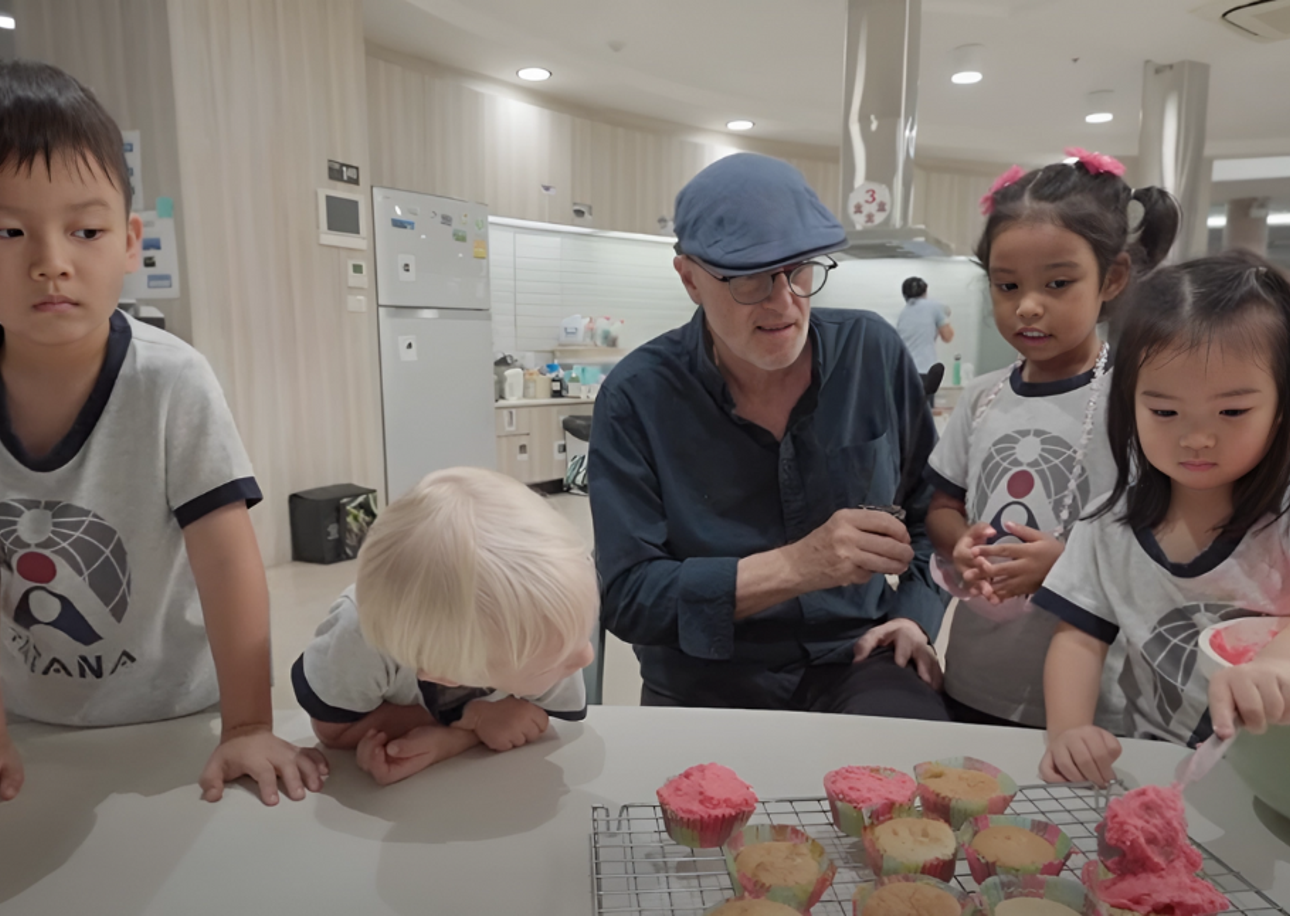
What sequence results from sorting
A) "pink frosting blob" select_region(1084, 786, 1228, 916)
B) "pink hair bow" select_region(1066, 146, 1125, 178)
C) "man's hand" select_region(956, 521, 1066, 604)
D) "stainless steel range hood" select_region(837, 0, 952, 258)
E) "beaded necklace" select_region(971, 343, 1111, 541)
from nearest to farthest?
"pink frosting blob" select_region(1084, 786, 1228, 916), "man's hand" select_region(956, 521, 1066, 604), "beaded necklace" select_region(971, 343, 1111, 541), "pink hair bow" select_region(1066, 146, 1125, 178), "stainless steel range hood" select_region(837, 0, 952, 258)

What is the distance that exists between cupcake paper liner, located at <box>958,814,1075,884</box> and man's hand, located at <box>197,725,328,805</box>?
2.12 feet

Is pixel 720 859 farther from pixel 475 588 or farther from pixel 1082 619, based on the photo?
pixel 1082 619

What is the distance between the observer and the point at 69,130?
33.5 inches

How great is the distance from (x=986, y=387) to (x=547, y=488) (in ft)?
16.7

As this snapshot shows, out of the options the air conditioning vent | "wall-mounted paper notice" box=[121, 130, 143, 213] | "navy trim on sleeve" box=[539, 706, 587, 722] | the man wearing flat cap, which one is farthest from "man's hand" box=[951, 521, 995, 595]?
the air conditioning vent

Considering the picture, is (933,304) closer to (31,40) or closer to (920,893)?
(31,40)

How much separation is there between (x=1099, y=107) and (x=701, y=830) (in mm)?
7606

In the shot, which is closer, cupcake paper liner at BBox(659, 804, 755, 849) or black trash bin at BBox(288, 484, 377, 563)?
cupcake paper liner at BBox(659, 804, 755, 849)

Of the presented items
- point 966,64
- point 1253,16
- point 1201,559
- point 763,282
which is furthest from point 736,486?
point 966,64

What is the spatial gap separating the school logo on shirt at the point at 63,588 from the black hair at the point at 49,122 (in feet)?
1.34

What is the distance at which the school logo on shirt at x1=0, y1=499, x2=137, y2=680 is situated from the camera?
3.32ft

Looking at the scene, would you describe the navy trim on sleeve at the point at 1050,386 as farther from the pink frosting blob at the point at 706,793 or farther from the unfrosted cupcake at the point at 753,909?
the unfrosted cupcake at the point at 753,909

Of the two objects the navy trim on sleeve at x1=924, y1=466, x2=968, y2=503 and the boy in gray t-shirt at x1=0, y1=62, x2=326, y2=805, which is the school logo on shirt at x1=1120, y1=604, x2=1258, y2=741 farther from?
the boy in gray t-shirt at x1=0, y1=62, x2=326, y2=805

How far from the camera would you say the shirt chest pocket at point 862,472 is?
4.68ft
